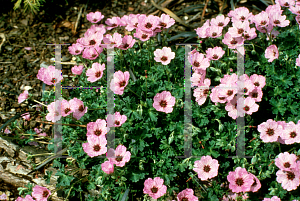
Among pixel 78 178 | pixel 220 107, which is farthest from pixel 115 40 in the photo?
pixel 78 178

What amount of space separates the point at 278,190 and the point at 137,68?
2.22 meters

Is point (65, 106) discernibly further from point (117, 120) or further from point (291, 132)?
point (291, 132)

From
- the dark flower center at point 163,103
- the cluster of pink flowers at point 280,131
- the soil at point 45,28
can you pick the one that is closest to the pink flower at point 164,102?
the dark flower center at point 163,103

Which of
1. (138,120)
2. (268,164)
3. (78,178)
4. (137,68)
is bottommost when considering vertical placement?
(78,178)

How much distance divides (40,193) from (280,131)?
102 inches

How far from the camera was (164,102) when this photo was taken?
10.1 ft

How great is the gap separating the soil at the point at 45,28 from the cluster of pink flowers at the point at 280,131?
7.55 ft

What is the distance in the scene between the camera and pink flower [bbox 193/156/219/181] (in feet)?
9.32

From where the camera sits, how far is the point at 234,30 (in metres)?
3.36

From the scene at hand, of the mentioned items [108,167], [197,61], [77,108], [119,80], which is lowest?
[108,167]

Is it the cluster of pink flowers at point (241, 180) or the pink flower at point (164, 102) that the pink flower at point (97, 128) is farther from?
the cluster of pink flowers at point (241, 180)

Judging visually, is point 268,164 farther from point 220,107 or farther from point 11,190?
point 11,190

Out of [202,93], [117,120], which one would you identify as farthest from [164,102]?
[117,120]

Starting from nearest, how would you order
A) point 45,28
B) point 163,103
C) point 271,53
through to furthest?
point 163,103 → point 271,53 → point 45,28
